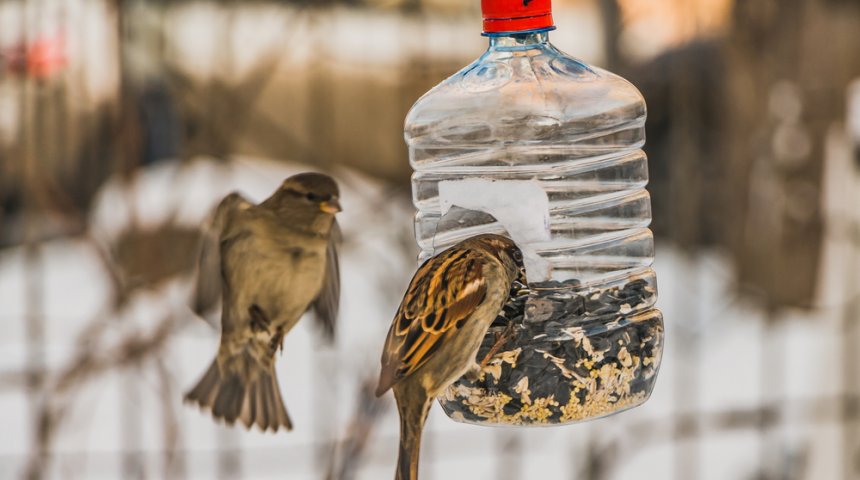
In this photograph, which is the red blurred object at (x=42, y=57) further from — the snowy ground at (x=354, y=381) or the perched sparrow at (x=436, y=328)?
the perched sparrow at (x=436, y=328)

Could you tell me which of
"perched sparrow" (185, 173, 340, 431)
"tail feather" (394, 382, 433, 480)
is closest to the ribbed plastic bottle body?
"tail feather" (394, 382, 433, 480)

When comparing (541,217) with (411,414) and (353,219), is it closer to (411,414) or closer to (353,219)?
(411,414)

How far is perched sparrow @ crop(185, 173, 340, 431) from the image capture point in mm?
1183

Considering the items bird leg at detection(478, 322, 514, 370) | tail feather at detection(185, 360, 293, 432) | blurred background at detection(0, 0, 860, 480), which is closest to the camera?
tail feather at detection(185, 360, 293, 432)

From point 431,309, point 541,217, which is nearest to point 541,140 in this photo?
point 541,217

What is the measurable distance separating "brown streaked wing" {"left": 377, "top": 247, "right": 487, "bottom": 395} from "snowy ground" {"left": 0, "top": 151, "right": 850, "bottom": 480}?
217cm

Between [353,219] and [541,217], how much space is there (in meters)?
Result: 2.55

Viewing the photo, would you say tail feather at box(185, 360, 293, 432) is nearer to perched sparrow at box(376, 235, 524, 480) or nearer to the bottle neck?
perched sparrow at box(376, 235, 524, 480)

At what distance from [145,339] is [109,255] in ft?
1.05

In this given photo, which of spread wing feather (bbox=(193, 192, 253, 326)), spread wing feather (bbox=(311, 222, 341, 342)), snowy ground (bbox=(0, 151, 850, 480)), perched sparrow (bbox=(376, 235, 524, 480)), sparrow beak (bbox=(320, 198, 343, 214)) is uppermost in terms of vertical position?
sparrow beak (bbox=(320, 198, 343, 214))

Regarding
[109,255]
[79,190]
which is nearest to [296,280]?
[109,255]

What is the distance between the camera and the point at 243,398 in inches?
46.7

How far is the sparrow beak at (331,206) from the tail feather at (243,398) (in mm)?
166

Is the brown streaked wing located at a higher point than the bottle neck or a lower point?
lower
